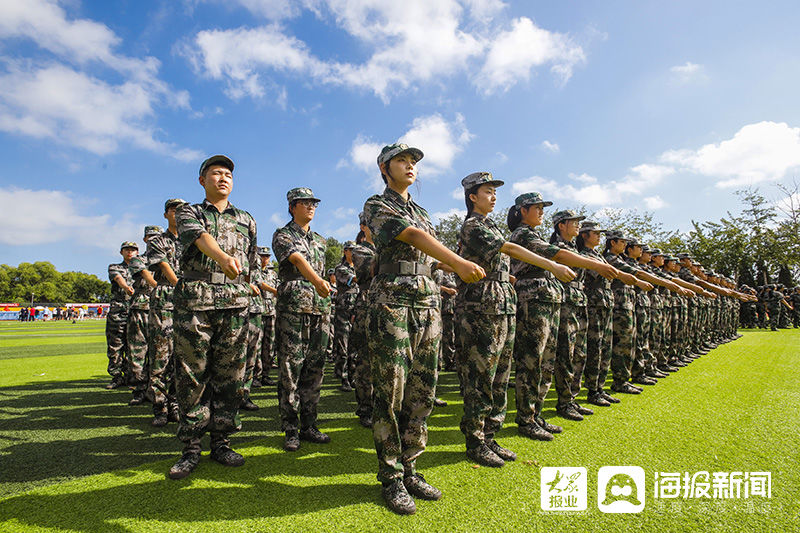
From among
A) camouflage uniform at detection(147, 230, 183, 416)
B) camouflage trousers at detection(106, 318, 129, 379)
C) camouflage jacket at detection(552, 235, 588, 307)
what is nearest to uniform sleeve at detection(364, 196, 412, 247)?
camouflage jacket at detection(552, 235, 588, 307)

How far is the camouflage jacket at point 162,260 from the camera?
4.68 meters

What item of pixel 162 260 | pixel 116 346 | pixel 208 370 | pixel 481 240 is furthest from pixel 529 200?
pixel 116 346

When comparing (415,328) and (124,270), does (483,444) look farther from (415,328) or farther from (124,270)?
(124,270)

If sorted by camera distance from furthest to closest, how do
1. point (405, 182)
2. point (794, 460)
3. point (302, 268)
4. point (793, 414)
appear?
point (793, 414) → point (302, 268) → point (794, 460) → point (405, 182)

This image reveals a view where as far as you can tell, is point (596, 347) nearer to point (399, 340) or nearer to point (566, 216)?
point (566, 216)

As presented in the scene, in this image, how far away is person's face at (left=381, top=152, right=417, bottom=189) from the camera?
3.06m

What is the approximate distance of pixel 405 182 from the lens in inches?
122

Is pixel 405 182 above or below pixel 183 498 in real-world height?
above

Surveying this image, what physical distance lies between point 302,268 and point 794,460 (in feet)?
15.5

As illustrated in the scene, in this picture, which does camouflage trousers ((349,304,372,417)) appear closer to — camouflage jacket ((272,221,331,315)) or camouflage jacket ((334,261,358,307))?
camouflage jacket ((272,221,331,315))

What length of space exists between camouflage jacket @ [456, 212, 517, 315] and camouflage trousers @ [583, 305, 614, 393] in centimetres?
269

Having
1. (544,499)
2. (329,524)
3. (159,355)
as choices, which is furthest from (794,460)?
(159,355)

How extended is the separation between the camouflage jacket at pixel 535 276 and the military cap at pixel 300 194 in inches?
87.7

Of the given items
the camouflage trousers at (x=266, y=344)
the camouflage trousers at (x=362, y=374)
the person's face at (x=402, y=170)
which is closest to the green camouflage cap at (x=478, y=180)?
the person's face at (x=402, y=170)
